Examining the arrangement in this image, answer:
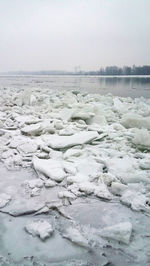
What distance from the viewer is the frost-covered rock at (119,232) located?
1111mm

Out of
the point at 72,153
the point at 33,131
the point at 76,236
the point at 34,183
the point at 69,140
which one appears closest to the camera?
the point at 76,236

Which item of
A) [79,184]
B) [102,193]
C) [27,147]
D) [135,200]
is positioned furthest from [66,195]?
[27,147]

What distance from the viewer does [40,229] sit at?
1160 mm

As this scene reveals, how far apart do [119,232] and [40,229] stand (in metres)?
0.45

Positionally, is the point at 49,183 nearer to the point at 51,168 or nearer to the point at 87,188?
the point at 51,168

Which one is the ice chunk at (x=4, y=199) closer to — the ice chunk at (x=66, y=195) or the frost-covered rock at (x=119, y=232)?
the ice chunk at (x=66, y=195)

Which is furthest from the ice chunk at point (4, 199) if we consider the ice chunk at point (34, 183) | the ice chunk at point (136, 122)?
the ice chunk at point (136, 122)

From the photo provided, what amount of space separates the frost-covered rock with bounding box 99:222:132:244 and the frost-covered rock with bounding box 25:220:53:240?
11.8 inches

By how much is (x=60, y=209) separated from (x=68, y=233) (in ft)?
0.78

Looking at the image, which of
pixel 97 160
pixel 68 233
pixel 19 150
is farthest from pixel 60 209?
pixel 19 150

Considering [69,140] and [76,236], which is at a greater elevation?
[69,140]

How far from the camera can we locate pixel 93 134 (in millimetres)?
2742

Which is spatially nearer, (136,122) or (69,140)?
(69,140)

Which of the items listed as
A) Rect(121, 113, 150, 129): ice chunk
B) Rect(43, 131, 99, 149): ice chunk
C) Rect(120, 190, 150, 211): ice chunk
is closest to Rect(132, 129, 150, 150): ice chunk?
Rect(43, 131, 99, 149): ice chunk
